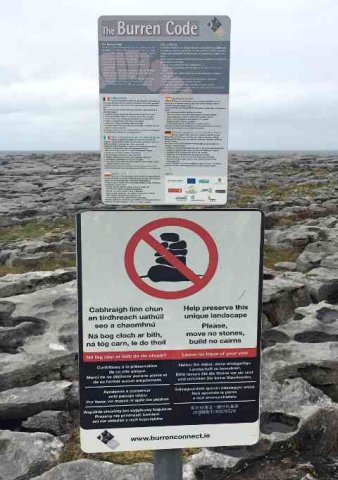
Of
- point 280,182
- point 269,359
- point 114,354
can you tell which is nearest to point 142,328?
point 114,354

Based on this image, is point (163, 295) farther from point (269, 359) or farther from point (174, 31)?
point (269, 359)

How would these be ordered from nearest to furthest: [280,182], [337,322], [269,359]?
[269,359], [337,322], [280,182]

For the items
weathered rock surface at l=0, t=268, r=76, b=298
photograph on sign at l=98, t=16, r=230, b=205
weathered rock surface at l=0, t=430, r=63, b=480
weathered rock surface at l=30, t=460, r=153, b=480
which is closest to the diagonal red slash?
photograph on sign at l=98, t=16, r=230, b=205

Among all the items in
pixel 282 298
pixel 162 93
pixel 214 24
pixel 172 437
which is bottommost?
pixel 282 298

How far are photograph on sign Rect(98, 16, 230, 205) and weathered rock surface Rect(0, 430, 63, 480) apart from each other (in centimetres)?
355

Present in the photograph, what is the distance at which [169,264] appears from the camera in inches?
191

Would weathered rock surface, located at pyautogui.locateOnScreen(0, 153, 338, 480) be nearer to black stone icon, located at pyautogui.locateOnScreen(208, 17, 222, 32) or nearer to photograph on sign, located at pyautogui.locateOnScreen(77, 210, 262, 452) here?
photograph on sign, located at pyautogui.locateOnScreen(77, 210, 262, 452)

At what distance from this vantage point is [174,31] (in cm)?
486

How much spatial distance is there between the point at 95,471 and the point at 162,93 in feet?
13.2

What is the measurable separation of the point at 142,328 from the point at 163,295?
331 millimetres

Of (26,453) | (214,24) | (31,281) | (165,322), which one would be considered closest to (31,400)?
(26,453)

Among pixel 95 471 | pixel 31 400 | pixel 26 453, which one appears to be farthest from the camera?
pixel 31 400

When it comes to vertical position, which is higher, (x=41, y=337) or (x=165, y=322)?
(x=165, y=322)

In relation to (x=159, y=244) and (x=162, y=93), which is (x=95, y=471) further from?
(x=162, y=93)
